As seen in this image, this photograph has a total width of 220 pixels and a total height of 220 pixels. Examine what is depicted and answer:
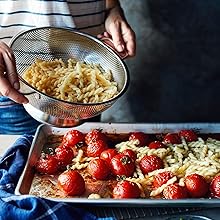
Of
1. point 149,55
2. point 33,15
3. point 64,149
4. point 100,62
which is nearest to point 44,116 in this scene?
point 64,149

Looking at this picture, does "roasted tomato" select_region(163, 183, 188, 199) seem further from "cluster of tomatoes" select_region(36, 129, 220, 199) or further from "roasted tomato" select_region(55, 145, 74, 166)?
"roasted tomato" select_region(55, 145, 74, 166)

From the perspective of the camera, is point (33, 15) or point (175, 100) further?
point (175, 100)

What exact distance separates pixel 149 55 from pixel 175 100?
0.21 m

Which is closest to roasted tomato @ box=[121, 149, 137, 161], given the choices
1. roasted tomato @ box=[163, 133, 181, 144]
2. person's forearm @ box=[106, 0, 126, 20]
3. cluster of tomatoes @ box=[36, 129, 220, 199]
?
cluster of tomatoes @ box=[36, 129, 220, 199]

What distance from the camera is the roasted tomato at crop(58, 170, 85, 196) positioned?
4.19 feet

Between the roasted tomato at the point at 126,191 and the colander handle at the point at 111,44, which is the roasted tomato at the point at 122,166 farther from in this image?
the colander handle at the point at 111,44

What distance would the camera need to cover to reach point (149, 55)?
223cm

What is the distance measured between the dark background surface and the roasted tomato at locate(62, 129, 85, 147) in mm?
781

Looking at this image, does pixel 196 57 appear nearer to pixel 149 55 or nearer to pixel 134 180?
pixel 149 55

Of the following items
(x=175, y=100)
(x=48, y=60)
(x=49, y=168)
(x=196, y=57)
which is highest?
(x=48, y=60)

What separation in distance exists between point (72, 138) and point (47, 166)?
0.48ft

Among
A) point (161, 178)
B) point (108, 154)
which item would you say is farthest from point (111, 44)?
point (161, 178)

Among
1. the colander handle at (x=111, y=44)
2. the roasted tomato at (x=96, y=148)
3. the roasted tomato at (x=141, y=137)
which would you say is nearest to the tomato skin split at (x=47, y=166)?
the roasted tomato at (x=96, y=148)

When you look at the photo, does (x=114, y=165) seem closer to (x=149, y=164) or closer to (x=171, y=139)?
(x=149, y=164)
